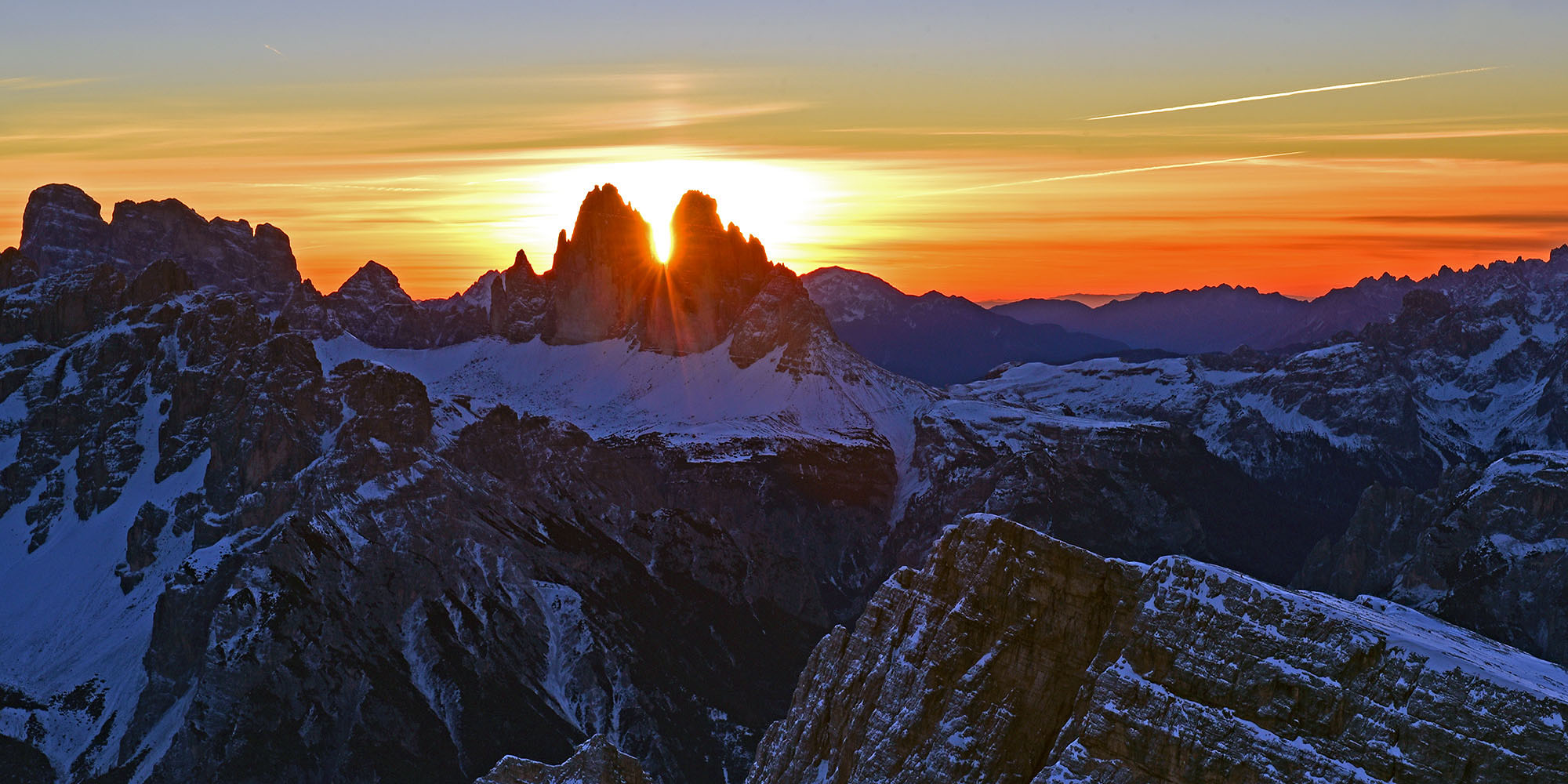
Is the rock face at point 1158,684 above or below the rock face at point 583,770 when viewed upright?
above

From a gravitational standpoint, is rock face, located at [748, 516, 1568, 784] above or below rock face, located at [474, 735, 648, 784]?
above

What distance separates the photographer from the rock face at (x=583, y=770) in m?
131

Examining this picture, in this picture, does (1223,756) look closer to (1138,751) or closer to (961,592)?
(1138,751)

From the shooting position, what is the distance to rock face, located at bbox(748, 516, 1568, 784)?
258 feet

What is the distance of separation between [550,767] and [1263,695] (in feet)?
230

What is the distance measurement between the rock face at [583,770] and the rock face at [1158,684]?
2237 cm

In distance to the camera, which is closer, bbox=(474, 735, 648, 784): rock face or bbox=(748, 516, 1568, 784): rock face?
bbox=(748, 516, 1568, 784): rock face

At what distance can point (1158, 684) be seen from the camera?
86.8 m

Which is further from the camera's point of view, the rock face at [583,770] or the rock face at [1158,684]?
the rock face at [583,770]

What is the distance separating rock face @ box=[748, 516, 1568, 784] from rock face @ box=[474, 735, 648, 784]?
22370 millimetres

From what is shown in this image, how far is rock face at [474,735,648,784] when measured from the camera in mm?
131000

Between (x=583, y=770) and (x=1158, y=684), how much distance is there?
188 feet

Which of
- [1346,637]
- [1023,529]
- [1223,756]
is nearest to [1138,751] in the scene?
[1223,756]

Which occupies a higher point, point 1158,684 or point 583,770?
point 1158,684
